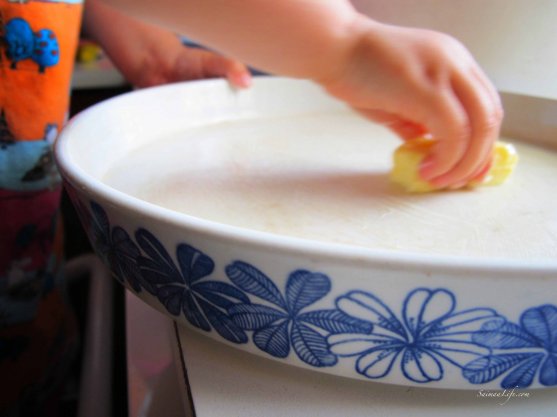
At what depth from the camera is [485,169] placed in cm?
32

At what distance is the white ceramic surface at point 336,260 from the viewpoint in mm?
158

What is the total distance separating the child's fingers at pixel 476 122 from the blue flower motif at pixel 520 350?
0.48 ft

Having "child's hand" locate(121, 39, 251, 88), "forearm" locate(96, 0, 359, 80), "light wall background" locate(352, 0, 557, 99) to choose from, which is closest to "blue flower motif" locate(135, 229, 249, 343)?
"forearm" locate(96, 0, 359, 80)

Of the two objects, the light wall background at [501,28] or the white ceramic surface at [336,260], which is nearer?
the white ceramic surface at [336,260]

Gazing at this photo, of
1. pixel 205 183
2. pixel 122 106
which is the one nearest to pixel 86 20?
pixel 122 106

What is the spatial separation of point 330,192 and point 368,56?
8 cm

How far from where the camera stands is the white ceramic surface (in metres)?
0.16

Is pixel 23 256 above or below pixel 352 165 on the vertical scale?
below

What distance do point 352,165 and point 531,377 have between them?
0.21 metres

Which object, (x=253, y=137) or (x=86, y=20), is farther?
(x=86, y=20)

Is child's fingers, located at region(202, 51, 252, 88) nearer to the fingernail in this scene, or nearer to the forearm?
the fingernail

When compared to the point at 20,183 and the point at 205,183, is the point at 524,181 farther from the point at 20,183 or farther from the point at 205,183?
the point at 20,183

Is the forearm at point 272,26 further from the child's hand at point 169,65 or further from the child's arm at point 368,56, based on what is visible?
the child's hand at point 169,65

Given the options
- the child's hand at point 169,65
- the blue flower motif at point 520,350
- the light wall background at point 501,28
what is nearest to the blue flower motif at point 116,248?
the blue flower motif at point 520,350
